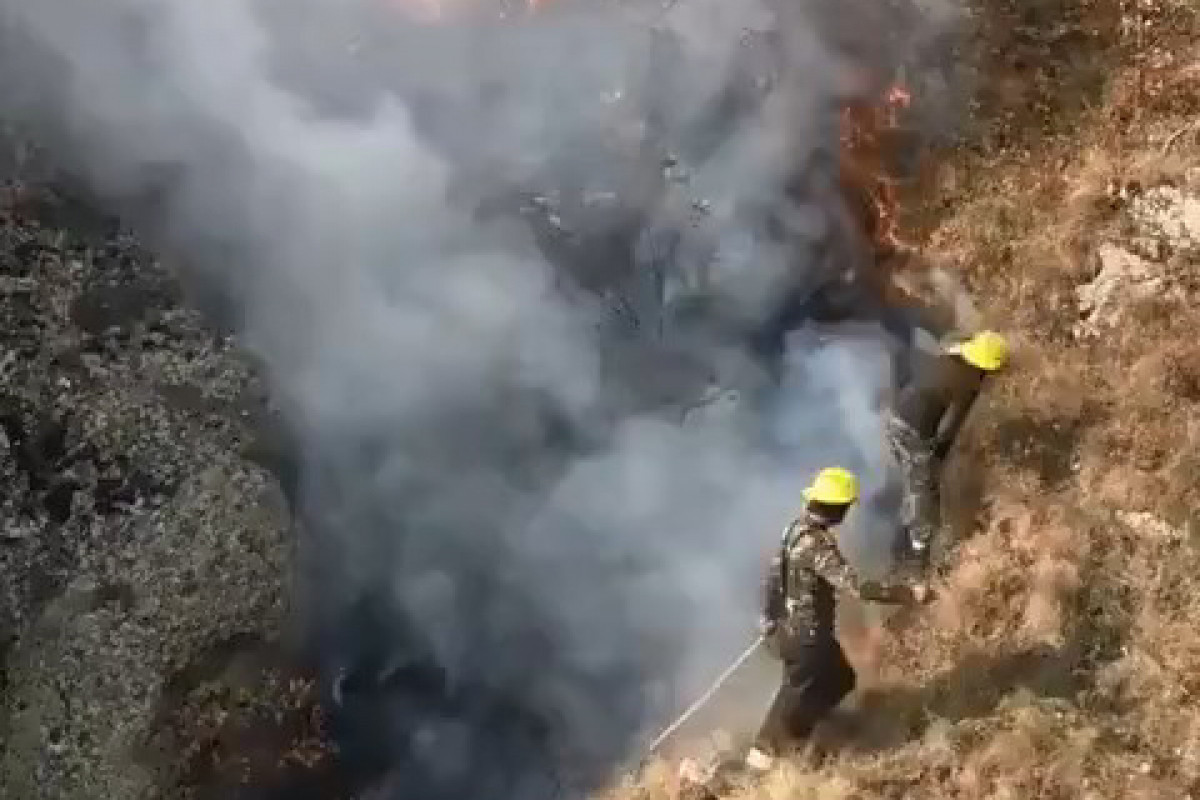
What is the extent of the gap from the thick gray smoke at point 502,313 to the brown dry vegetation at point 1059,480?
784mm

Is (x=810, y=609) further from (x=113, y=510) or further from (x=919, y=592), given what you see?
(x=113, y=510)

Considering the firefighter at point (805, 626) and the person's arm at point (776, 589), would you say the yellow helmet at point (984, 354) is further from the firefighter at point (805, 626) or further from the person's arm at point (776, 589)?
the person's arm at point (776, 589)

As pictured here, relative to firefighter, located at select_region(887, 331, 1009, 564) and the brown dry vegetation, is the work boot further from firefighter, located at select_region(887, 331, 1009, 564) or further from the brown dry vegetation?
firefighter, located at select_region(887, 331, 1009, 564)

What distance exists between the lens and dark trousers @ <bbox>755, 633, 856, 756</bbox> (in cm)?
614

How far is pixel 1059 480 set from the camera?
7.54 metres

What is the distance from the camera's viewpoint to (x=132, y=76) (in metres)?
8.02

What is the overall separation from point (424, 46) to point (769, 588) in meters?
4.53

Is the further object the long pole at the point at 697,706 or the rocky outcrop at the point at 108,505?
the long pole at the point at 697,706

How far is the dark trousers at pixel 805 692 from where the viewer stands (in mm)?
6137

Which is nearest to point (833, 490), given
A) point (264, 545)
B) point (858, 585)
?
point (858, 585)

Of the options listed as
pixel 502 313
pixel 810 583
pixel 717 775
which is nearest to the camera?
pixel 810 583

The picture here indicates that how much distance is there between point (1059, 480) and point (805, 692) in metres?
2.21

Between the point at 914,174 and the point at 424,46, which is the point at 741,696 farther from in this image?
the point at 424,46

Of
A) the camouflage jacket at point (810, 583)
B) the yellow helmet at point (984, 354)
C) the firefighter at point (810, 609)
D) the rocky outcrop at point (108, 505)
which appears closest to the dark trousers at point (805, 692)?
the firefighter at point (810, 609)
